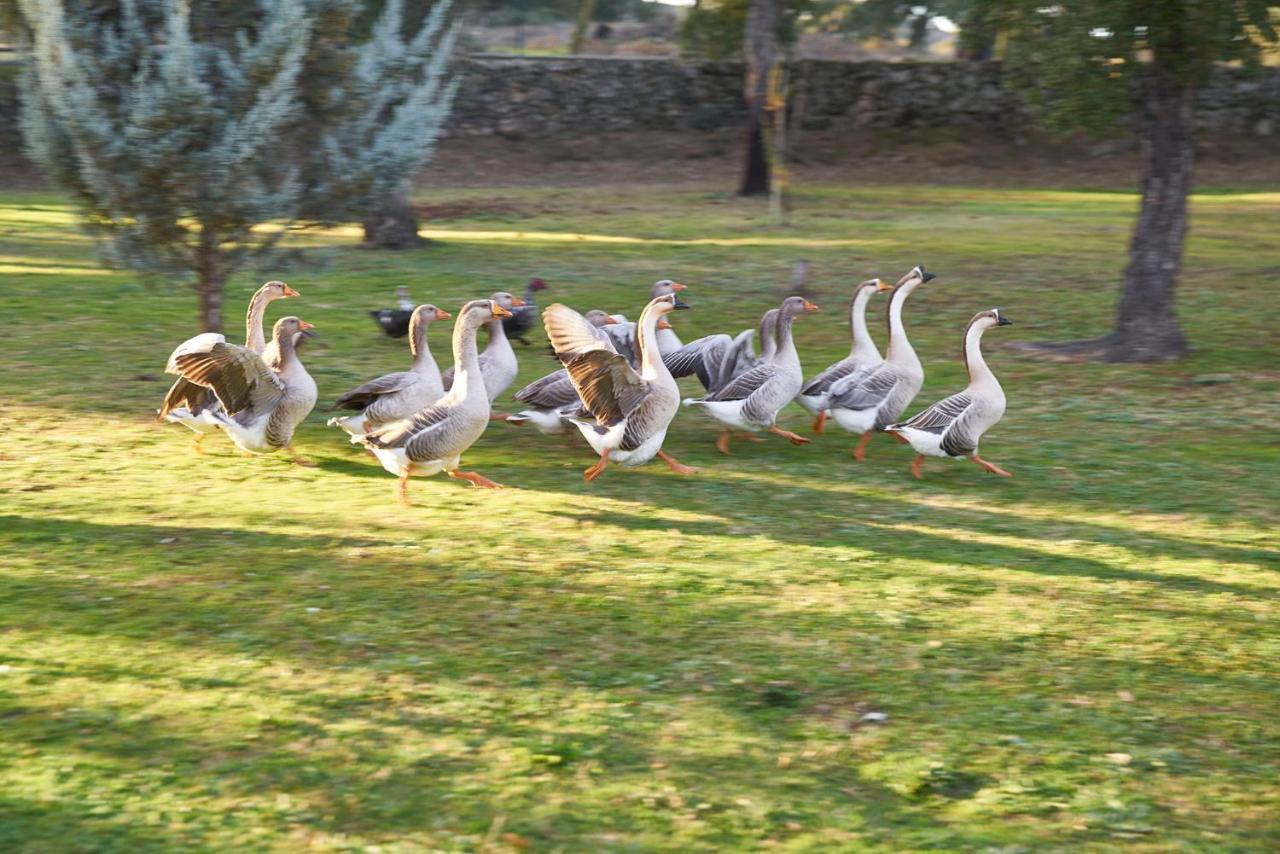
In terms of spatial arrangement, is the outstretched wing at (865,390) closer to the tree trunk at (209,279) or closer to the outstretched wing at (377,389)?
the outstretched wing at (377,389)

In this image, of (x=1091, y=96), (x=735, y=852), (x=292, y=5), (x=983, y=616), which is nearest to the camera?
(x=735, y=852)

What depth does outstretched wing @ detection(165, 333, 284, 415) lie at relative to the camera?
32.2ft

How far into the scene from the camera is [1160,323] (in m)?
15.6

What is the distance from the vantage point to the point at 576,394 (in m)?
11.1

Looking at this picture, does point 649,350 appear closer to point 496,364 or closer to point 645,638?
point 496,364

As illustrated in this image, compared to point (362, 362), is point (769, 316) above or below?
above

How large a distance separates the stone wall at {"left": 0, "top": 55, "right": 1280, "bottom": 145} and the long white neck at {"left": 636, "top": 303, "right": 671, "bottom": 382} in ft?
107

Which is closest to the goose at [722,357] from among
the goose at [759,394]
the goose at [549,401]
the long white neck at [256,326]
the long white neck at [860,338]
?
the goose at [759,394]

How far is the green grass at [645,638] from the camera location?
5391 mm

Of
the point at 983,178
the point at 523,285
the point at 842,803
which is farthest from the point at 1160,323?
the point at 983,178

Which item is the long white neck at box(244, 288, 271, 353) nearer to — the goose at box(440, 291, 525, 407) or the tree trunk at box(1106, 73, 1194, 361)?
the goose at box(440, 291, 525, 407)

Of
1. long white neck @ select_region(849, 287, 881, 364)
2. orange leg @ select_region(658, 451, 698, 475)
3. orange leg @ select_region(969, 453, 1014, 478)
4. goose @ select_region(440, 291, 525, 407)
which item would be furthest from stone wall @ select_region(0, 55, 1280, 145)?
orange leg @ select_region(658, 451, 698, 475)

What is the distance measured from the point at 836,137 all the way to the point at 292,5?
33.0m

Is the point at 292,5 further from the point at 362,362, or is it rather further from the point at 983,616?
the point at 983,616
